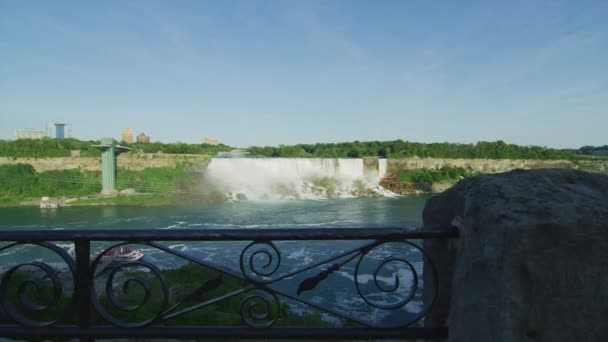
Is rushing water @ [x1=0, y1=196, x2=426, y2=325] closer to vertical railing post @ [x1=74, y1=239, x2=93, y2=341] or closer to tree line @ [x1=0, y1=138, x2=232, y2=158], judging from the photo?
vertical railing post @ [x1=74, y1=239, x2=93, y2=341]

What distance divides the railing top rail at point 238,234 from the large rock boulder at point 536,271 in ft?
0.65

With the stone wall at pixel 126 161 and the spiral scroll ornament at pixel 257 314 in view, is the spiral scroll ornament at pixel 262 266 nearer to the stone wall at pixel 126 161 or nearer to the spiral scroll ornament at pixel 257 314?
the spiral scroll ornament at pixel 257 314

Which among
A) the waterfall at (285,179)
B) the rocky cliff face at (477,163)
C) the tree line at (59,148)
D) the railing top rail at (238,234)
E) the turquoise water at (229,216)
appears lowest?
the turquoise water at (229,216)

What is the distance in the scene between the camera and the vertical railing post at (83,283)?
138 centimetres

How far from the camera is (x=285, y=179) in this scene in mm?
43844

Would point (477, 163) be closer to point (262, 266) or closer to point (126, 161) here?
point (126, 161)

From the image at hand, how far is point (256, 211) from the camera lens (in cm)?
3228

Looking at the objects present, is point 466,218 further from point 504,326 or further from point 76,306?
point 76,306

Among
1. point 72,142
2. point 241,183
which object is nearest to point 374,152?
point 241,183

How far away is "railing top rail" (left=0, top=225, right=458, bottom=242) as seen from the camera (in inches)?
51.8

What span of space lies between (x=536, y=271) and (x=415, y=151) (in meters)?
57.6

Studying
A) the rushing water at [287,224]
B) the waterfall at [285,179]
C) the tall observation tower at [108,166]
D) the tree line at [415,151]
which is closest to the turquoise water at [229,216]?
the rushing water at [287,224]

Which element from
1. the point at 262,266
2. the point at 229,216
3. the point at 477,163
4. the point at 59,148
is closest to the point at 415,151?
the point at 477,163

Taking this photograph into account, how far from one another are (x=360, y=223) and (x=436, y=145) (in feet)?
136
